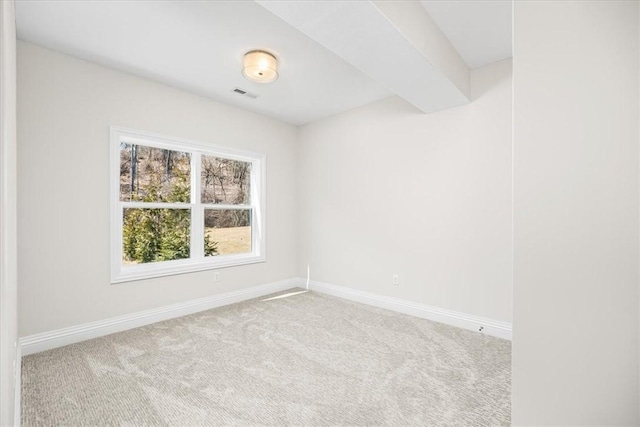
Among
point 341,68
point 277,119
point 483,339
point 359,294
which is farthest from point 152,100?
point 483,339

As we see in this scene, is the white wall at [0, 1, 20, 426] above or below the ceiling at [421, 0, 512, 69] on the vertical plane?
below

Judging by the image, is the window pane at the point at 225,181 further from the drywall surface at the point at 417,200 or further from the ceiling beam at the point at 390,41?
the ceiling beam at the point at 390,41

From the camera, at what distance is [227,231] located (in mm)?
4090

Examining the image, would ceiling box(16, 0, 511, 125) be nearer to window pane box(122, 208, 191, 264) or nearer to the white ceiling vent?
the white ceiling vent

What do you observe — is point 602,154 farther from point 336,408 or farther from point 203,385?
point 203,385

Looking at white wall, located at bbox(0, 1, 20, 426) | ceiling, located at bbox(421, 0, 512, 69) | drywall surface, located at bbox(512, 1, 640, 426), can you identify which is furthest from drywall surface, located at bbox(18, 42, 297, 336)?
drywall surface, located at bbox(512, 1, 640, 426)

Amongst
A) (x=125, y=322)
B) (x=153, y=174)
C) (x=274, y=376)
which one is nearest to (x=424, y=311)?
(x=274, y=376)

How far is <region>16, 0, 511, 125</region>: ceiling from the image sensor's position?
2.10 m

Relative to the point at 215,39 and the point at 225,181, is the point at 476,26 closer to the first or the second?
the point at 215,39

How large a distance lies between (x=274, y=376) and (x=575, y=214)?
2036 millimetres

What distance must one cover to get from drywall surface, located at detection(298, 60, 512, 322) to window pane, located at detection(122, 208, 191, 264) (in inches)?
71.3

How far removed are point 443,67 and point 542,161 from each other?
6.33ft

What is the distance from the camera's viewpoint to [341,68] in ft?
9.57

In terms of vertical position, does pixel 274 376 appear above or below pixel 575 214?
below
